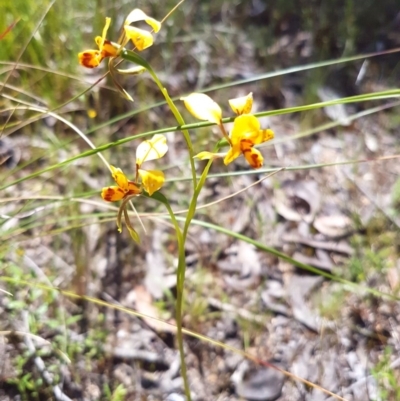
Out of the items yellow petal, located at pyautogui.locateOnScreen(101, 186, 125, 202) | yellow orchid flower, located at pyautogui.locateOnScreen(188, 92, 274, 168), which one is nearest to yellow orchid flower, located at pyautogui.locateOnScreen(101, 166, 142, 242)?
yellow petal, located at pyautogui.locateOnScreen(101, 186, 125, 202)

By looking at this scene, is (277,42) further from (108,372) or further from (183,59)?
(108,372)

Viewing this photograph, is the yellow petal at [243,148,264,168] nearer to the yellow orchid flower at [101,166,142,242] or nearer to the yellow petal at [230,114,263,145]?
the yellow petal at [230,114,263,145]

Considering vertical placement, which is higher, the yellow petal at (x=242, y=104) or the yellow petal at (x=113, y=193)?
the yellow petal at (x=242, y=104)

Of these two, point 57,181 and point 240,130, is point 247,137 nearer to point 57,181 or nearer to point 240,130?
point 240,130

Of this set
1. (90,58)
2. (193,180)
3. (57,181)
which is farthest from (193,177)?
(57,181)

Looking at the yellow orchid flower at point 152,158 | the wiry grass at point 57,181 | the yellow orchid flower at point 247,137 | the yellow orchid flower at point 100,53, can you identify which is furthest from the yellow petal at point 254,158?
the wiry grass at point 57,181

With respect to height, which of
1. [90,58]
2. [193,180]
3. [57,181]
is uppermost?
[90,58]

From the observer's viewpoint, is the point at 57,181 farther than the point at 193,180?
Yes

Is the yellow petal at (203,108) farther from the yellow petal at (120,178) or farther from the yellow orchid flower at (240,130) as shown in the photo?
the yellow petal at (120,178)
